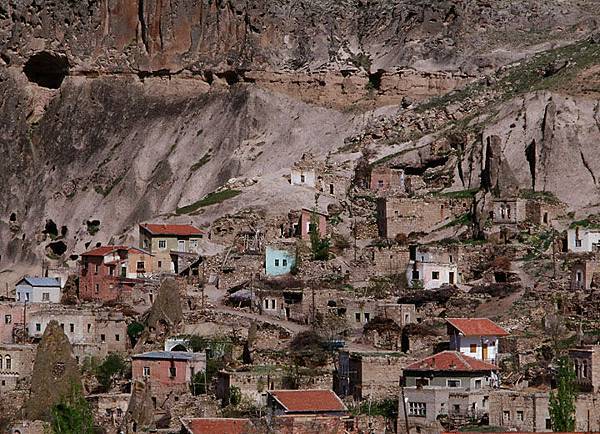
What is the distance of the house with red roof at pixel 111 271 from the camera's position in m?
89.9

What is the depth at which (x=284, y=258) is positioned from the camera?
90.1 metres

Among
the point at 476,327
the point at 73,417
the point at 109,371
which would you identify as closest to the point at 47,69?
the point at 109,371

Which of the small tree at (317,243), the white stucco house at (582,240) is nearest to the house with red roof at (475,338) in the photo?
the white stucco house at (582,240)

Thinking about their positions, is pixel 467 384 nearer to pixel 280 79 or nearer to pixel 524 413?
pixel 524 413

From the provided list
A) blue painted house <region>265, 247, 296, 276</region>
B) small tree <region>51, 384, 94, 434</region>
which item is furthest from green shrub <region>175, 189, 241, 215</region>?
small tree <region>51, 384, 94, 434</region>

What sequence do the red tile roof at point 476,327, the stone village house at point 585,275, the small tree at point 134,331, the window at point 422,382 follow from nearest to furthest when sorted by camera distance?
the window at point 422,382, the red tile roof at point 476,327, the stone village house at point 585,275, the small tree at point 134,331

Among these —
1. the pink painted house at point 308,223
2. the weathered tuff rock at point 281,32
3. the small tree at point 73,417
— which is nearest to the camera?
the small tree at point 73,417

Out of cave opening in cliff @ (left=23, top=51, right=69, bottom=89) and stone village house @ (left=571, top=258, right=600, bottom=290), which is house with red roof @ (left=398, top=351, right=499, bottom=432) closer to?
stone village house @ (left=571, top=258, right=600, bottom=290)

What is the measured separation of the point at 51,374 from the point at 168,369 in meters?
3.69

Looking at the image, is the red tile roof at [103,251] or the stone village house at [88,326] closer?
the stone village house at [88,326]

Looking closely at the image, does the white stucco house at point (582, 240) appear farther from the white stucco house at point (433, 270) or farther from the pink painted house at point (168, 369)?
the pink painted house at point (168, 369)

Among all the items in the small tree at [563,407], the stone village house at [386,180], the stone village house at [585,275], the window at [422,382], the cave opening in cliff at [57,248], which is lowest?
the small tree at [563,407]

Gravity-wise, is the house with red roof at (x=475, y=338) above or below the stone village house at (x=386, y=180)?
below

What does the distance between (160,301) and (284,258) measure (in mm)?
8827
